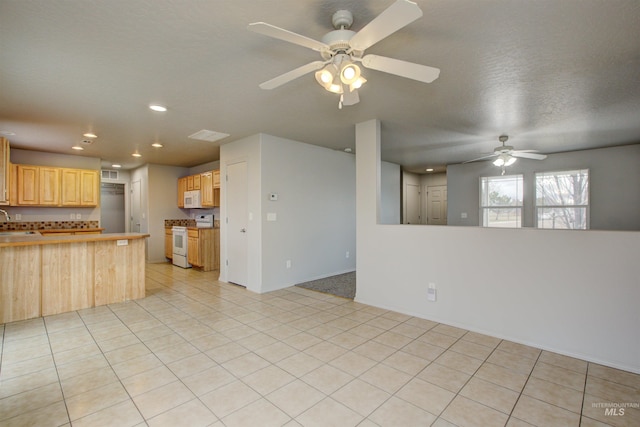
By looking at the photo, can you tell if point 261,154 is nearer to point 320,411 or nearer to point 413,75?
point 413,75

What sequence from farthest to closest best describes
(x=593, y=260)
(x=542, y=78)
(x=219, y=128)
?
1. (x=219, y=128)
2. (x=542, y=78)
3. (x=593, y=260)

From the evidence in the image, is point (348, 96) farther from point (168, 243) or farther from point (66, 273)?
point (168, 243)

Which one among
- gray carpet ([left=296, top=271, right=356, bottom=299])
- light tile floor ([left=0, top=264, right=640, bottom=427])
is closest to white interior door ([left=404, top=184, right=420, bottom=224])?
gray carpet ([left=296, top=271, right=356, bottom=299])

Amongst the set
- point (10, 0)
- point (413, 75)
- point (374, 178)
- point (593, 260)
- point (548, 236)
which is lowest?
point (593, 260)

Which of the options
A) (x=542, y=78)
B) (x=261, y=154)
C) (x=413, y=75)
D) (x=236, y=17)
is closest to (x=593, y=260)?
(x=542, y=78)

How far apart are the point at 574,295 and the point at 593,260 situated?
0.34 meters

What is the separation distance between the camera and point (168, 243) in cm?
745

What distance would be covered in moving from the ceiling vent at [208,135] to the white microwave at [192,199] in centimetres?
231

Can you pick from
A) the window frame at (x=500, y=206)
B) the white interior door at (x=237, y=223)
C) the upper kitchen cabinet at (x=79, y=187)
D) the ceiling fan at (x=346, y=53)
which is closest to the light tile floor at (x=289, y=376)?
the white interior door at (x=237, y=223)

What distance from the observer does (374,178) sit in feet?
12.9

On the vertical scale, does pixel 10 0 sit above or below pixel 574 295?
above

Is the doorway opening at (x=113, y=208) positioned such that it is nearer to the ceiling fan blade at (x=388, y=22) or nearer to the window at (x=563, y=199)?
the ceiling fan blade at (x=388, y=22)

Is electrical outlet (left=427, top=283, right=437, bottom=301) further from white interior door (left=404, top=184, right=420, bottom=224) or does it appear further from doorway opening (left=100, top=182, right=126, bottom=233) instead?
doorway opening (left=100, top=182, right=126, bottom=233)

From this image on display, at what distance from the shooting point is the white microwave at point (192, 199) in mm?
6930
